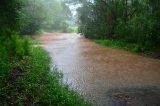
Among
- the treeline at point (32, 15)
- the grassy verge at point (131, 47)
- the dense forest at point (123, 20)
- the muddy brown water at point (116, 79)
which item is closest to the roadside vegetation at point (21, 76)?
the treeline at point (32, 15)

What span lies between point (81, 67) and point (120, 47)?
7713 mm

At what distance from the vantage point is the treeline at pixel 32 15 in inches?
491

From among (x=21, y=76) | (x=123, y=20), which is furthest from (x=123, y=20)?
(x=21, y=76)

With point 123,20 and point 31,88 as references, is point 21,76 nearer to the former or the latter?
point 31,88

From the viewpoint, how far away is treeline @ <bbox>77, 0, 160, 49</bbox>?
16281 millimetres

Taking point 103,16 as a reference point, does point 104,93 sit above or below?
below

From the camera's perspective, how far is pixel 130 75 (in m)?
10.4

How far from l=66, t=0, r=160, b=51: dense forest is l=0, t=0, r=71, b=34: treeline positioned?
511 cm

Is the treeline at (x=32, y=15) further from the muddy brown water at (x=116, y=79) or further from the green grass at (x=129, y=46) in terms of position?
the green grass at (x=129, y=46)

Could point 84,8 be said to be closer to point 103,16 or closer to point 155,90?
point 103,16

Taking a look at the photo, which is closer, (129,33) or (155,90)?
(155,90)

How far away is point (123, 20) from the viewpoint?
2206 centimetres

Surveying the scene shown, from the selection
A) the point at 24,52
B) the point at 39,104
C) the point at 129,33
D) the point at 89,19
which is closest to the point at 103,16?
the point at 89,19

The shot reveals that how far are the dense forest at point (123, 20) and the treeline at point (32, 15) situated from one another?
511 centimetres
